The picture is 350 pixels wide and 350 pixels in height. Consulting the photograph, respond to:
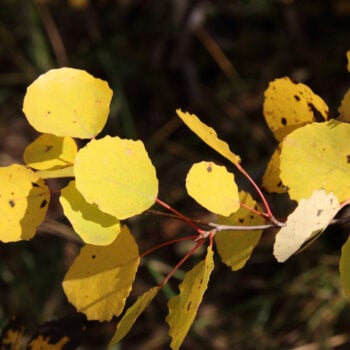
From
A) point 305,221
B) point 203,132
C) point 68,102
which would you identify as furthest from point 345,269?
point 68,102

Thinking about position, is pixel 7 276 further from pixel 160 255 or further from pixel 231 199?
pixel 231 199

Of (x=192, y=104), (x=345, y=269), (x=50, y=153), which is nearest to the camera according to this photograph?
(x=345, y=269)

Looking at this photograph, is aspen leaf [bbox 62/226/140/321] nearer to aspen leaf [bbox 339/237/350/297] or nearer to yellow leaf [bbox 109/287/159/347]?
yellow leaf [bbox 109/287/159/347]

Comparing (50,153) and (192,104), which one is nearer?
(50,153)

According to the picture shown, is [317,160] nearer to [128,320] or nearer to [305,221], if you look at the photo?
[305,221]

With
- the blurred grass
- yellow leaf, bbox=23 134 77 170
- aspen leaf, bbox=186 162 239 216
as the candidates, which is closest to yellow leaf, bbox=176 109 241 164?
aspen leaf, bbox=186 162 239 216

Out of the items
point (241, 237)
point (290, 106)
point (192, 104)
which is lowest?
point (192, 104)

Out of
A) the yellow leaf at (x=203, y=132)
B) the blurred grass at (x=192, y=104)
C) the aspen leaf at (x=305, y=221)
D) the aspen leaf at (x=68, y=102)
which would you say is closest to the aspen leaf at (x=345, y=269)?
the aspen leaf at (x=305, y=221)
